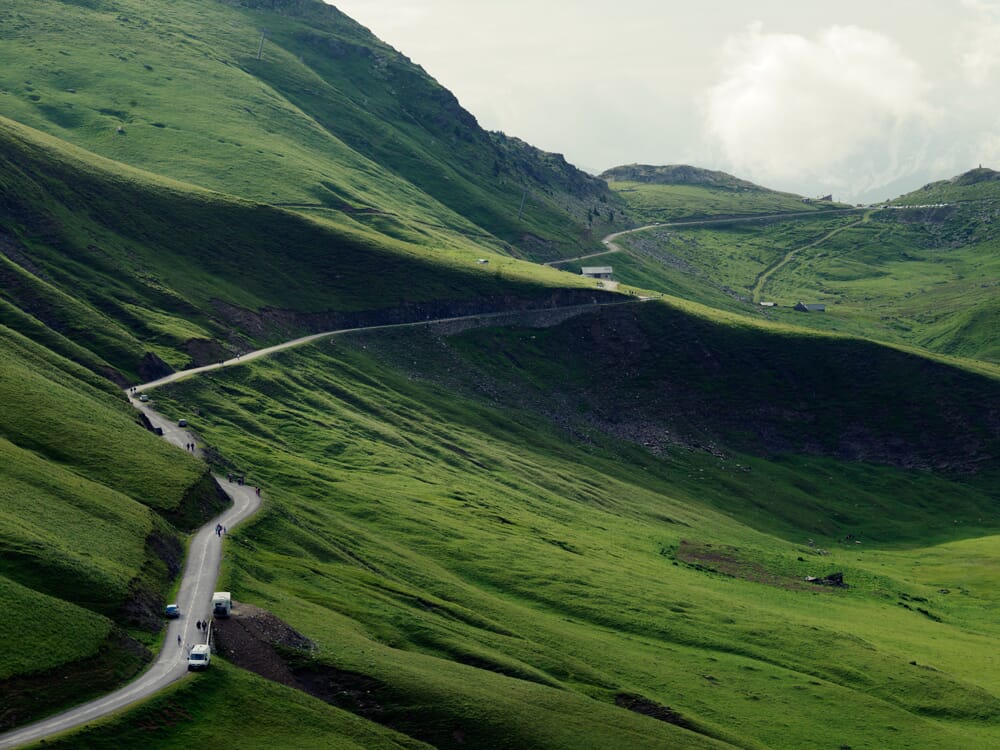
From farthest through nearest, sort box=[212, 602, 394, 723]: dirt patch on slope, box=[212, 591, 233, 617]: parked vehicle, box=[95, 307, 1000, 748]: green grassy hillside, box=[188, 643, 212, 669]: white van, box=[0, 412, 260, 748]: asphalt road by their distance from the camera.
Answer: box=[95, 307, 1000, 748]: green grassy hillside < box=[212, 591, 233, 617]: parked vehicle < box=[212, 602, 394, 723]: dirt patch on slope < box=[188, 643, 212, 669]: white van < box=[0, 412, 260, 748]: asphalt road

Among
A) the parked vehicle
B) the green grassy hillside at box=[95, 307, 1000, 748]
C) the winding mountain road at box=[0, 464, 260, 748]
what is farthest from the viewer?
the green grassy hillside at box=[95, 307, 1000, 748]

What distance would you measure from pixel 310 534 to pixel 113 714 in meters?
48.5

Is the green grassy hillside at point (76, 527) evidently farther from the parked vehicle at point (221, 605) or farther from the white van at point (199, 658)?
the parked vehicle at point (221, 605)

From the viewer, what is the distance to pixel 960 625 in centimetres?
15188

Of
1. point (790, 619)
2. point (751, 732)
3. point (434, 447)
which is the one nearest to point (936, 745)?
point (751, 732)

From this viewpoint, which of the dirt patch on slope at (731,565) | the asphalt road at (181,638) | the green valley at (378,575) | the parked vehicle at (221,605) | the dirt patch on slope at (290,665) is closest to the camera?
the asphalt road at (181,638)

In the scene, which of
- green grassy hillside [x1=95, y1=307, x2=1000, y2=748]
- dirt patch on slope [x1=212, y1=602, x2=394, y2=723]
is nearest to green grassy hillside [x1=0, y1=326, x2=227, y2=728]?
dirt patch on slope [x1=212, y1=602, x2=394, y2=723]

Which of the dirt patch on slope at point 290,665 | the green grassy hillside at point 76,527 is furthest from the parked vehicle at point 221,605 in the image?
the green grassy hillside at point 76,527

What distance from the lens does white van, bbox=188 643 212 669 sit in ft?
238

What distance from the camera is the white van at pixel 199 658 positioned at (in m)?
72.7

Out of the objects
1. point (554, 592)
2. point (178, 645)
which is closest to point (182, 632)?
point (178, 645)

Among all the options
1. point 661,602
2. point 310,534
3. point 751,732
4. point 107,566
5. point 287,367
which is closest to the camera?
point 107,566

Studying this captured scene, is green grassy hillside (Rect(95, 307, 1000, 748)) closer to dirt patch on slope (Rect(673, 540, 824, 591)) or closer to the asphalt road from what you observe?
dirt patch on slope (Rect(673, 540, 824, 591))

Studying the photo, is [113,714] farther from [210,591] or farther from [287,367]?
[287,367]
